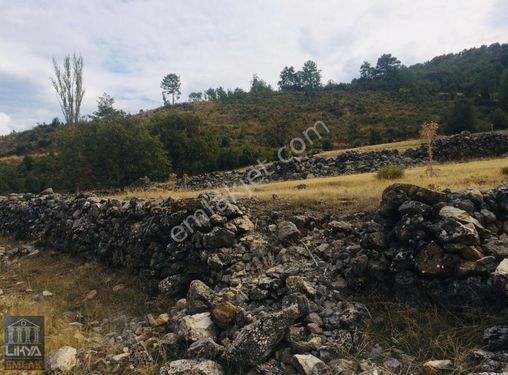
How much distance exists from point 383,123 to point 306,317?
5037 cm

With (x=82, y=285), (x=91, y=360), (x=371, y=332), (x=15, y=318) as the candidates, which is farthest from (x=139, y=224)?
(x=371, y=332)

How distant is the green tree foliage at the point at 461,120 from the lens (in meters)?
35.8

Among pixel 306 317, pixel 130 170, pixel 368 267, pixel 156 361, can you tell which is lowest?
pixel 156 361

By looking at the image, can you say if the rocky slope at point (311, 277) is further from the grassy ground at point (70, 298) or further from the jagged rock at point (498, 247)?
the grassy ground at point (70, 298)

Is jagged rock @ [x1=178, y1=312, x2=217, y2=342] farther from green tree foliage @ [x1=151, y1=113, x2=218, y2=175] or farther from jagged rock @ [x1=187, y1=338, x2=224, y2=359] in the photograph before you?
green tree foliage @ [x1=151, y1=113, x2=218, y2=175]

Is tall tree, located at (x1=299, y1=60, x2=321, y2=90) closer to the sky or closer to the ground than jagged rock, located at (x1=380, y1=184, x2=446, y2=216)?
closer to the sky

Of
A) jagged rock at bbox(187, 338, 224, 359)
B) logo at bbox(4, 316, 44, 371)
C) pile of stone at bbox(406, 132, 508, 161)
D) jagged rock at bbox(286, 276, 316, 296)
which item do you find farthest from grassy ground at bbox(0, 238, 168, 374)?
pile of stone at bbox(406, 132, 508, 161)

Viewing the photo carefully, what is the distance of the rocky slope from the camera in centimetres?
528

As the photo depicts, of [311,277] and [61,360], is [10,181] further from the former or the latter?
[311,277]

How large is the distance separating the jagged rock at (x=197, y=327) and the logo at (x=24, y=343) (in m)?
2.25

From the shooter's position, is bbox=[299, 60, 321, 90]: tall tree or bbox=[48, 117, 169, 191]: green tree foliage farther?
bbox=[299, 60, 321, 90]: tall tree

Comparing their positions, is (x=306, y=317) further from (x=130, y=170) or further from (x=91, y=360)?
(x=130, y=170)

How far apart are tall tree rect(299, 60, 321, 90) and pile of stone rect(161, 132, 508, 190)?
7489cm

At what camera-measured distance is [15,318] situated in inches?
295
